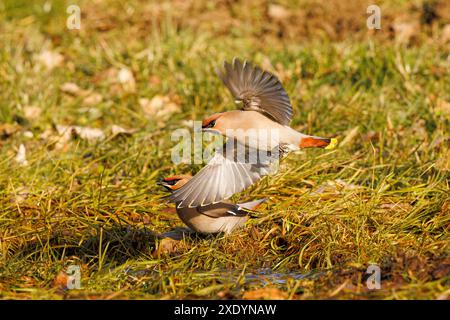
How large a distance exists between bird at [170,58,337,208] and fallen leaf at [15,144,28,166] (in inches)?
69.2

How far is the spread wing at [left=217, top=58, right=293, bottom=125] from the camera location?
468 cm

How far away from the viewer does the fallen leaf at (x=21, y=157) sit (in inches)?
239

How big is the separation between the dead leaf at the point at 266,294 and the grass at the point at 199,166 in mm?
11

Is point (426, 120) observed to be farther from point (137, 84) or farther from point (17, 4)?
point (17, 4)

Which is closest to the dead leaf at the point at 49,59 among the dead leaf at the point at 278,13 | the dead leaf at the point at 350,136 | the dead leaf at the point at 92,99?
the dead leaf at the point at 92,99

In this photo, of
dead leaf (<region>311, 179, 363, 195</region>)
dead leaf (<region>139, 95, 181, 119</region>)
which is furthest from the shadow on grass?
dead leaf (<region>139, 95, 181, 119</region>)

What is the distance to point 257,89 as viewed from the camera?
4.78 metres

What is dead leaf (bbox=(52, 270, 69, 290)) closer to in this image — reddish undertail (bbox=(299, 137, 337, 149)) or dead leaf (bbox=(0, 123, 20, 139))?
reddish undertail (bbox=(299, 137, 337, 149))

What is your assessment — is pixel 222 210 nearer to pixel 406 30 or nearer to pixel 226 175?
pixel 226 175

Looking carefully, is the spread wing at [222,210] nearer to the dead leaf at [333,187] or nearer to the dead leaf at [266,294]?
the dead leaf at [333,187]

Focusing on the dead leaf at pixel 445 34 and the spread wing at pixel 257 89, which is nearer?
the spread wing at pixel 257 89

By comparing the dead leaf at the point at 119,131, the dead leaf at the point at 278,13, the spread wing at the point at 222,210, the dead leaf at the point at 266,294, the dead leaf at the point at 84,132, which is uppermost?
the dead leaf at the point at 278,13

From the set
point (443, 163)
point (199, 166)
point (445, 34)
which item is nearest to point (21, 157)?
point (199, 166)

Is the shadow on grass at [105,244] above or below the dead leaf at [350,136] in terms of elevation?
below
